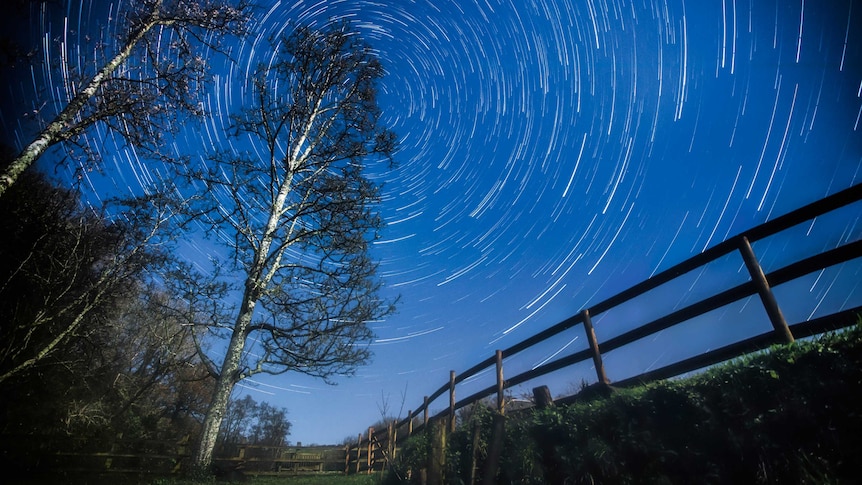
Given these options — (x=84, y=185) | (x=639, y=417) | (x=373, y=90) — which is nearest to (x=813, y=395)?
(x=639, y=417)

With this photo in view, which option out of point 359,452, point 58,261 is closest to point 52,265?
point 58,261

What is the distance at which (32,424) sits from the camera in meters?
10.2

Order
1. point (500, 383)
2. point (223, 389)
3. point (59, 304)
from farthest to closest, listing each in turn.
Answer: point (59, 304) < point (223, 389) < point (500, 383)

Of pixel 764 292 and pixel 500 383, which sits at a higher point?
pixel 764 292

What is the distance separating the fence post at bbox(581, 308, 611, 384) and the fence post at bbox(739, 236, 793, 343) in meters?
1.61

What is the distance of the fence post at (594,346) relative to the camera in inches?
145

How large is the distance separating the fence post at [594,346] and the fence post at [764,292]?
5.30 ft

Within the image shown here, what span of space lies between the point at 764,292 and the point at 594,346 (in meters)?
1.70

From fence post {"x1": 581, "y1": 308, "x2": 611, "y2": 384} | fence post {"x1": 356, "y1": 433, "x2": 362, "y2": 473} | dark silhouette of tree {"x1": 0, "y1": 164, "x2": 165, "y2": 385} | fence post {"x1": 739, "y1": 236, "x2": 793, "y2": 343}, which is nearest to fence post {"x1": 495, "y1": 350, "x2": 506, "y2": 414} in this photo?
fence post {"x1": 581, "y1": 308, "x2": 611, "y2": 384}

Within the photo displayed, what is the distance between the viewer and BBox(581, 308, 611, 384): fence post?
12.1ft

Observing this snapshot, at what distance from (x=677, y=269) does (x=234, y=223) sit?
31.7 ft

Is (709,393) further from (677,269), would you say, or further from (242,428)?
(242,428)

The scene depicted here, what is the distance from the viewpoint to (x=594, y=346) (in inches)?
153

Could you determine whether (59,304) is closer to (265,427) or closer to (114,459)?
(114,459)
